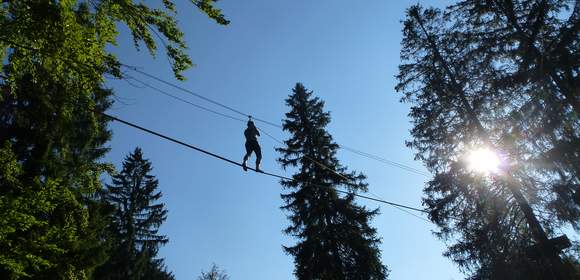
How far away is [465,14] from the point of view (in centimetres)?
1429

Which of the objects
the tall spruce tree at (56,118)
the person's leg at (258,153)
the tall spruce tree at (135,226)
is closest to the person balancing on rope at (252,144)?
the person's leg at (258,153)

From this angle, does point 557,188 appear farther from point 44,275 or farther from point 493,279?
point 44,275

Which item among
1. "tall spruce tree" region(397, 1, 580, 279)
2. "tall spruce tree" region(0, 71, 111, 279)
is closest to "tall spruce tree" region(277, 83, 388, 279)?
"tall spruce tree" region(397, 1, 580, 279)

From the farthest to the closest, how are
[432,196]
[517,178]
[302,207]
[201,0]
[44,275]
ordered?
[302,207], [432,196], [517,178], [44,275], [201,0]

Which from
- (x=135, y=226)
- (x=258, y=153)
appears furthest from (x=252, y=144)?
(x=135, y=226)

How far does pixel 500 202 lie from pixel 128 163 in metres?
24.8

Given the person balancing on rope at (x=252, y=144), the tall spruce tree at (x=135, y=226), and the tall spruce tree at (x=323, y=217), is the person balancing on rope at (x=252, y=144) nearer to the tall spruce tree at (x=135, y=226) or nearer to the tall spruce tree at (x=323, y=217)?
the tall spruce tree at (x=323, y=217)

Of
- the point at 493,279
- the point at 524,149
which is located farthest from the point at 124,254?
the point at 524,149

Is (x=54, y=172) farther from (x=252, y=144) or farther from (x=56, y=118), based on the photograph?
(x=252, y=144)

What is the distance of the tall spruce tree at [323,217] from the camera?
16.7 metres

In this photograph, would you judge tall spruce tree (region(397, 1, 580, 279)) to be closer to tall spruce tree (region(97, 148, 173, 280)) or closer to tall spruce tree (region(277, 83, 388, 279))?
tall spruce tree (region(277, 83, 388, 279))

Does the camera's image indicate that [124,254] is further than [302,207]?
Yes

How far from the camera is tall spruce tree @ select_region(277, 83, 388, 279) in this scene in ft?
54.8

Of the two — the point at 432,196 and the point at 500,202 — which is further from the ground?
the point at 432,196
